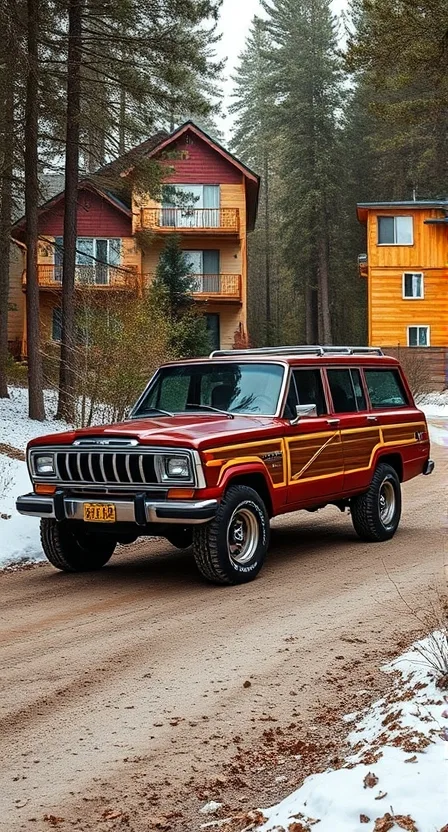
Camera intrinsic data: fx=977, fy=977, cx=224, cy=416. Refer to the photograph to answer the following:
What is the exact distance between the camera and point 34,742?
4.96 m

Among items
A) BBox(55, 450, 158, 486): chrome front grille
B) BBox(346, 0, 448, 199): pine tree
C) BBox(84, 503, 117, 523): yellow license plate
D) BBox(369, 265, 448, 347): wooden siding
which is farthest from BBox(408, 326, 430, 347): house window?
BBox(84, 503, 117, 523): yellow license plate

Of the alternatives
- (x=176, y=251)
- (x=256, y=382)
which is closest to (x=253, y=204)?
(x=176, y=251)

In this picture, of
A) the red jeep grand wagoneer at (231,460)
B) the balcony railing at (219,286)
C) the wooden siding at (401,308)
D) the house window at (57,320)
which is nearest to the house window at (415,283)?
the wooden siding at (401,308)

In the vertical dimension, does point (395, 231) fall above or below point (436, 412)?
above

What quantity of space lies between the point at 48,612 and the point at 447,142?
155ft

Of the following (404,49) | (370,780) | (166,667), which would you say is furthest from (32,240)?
(370,780)

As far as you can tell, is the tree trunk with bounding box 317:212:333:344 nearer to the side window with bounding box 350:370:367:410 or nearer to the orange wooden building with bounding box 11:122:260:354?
the orange wooden building with bounding box 11:122:260:354

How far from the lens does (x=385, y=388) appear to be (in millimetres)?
11492

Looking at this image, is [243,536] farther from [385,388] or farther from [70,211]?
[70,211]

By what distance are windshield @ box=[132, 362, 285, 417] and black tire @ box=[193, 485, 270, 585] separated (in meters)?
1.19

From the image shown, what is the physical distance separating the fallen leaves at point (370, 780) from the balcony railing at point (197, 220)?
3964cm

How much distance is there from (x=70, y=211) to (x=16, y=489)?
1041 cm

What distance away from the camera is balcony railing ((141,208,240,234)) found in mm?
42406

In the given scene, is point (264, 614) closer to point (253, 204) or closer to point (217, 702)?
point (217, 702)
